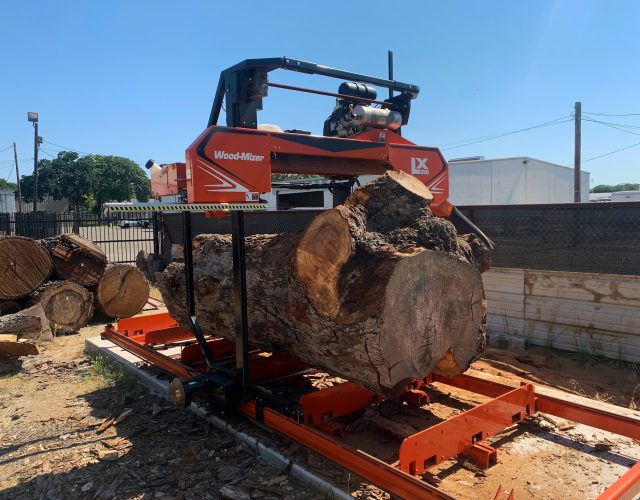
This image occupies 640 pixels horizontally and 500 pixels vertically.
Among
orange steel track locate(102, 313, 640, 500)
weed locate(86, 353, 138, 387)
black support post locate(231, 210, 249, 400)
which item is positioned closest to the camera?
orange steel track locate(102, 313, 640, 500)

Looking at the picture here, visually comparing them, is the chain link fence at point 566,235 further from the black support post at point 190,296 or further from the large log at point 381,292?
the black support post at point 190,296

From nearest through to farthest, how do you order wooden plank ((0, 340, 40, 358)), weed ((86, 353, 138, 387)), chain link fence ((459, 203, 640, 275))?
weed ((86, 353, 138, 387)) < chain link fence ((459, 203, 640, 275)) < wooden plank ((0, 340, 40, 358))

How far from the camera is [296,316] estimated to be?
373 cm

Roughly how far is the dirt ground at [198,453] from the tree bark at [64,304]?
2.53 meters

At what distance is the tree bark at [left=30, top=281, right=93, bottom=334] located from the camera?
7.92 metres

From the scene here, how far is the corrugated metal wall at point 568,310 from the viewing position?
604 cm

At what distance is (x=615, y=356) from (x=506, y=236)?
2178 mm

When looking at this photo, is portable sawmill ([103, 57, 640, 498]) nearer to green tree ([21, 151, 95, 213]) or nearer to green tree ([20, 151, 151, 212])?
green tree ([20, 151, 151, 212])

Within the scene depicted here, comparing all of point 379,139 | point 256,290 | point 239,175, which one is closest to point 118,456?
point 256,290

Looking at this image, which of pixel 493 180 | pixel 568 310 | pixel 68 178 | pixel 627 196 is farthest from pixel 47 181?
pixel 627 196

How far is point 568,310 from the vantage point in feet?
21.6

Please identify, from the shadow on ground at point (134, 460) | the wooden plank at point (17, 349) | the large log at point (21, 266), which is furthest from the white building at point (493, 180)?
the shadow on ground at point (134, 460)

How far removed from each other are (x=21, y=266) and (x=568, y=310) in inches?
325

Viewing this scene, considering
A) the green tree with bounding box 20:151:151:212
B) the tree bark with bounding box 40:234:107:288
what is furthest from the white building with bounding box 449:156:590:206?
the green tree with bounding box 20:151:151:212
